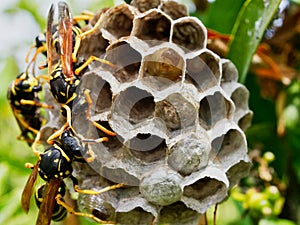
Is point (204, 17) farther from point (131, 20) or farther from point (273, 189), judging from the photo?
point (273, 189)

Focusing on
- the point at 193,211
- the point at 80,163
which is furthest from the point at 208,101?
the point at 80,163

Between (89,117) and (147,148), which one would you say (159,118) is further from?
(89,117)

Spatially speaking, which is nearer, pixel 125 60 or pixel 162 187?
pixel 162 187

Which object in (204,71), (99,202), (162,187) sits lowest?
(99,202)

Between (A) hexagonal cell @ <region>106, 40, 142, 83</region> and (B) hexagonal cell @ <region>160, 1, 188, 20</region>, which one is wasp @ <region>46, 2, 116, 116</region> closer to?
(A) hexagonal cell @ <region>106, 40, 142, 83</region>

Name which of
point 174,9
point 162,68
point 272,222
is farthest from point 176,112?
point 272,222
